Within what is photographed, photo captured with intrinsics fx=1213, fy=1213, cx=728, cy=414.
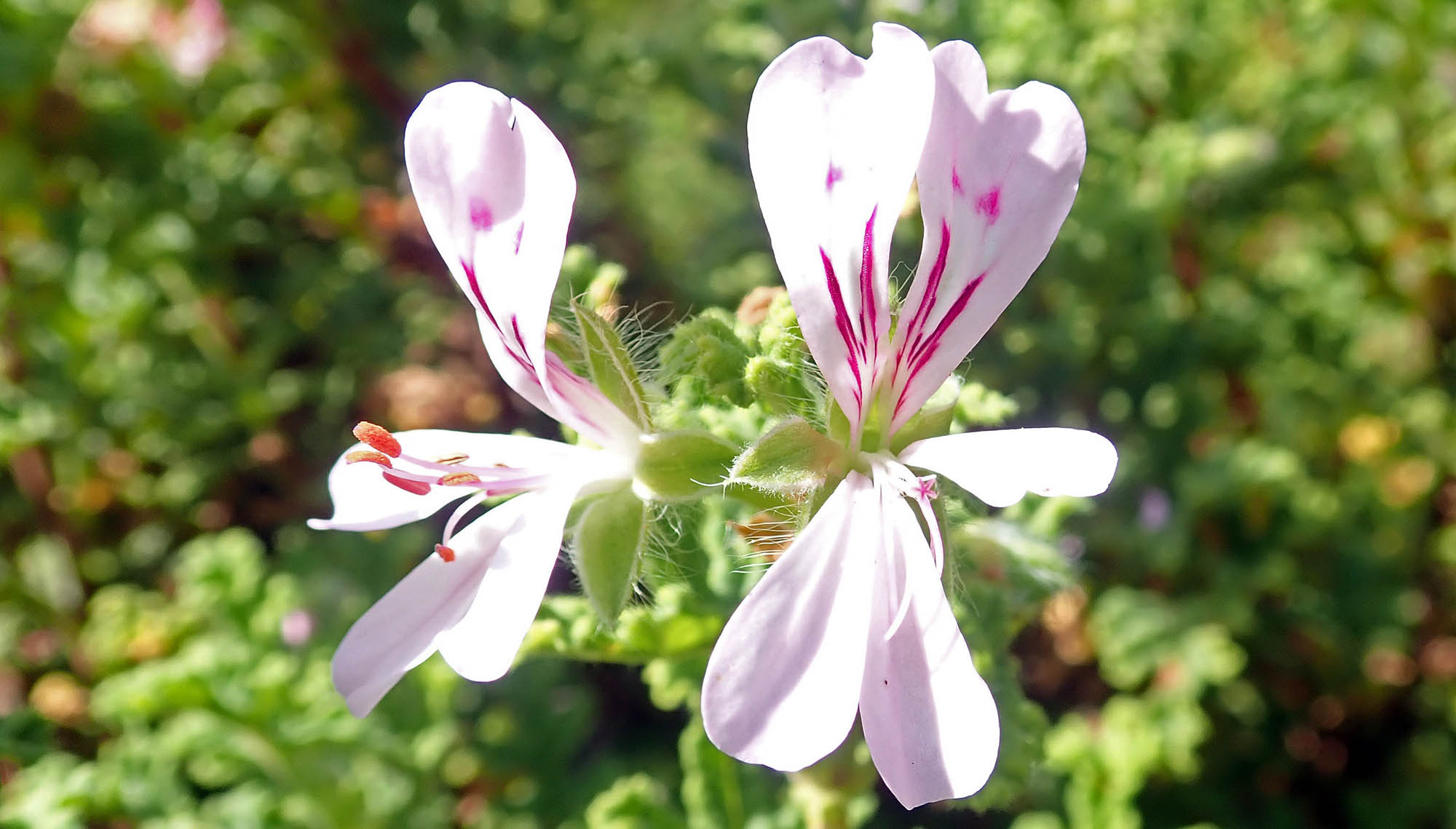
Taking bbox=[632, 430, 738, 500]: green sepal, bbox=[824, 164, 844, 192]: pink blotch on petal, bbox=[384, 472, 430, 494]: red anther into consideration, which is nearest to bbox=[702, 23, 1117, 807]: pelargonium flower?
bbox=[824, 164, 844, 192]: pink blotch on petal

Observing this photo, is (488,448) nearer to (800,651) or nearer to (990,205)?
(800,651)

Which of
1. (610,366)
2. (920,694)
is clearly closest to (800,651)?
(920,694)

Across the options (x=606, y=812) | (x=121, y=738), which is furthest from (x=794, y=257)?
(x=121, y=738)

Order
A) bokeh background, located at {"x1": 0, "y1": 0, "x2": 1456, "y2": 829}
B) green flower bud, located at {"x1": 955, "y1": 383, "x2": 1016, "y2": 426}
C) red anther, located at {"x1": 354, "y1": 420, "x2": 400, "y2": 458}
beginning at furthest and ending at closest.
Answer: bokeh background, located at {"x1": 0, "y1": 0, "x2": 1456, "y2": 829}
green flower bud, located at {"x1": 955, "y1": 383, "x2": 1016, "y2": 426}
red anther, located at {"x1": 354, "y1": 420, "x2": 400, "y2": 458}

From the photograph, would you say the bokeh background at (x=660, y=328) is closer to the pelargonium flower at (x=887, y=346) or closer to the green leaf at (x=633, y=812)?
the green leaf at (x=633, y=812)

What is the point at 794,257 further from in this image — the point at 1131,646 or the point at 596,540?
the point at 1131,646

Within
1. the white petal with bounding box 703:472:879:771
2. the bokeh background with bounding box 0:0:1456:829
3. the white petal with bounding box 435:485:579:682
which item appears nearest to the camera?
the white petal with bounding box 703:472:879:771

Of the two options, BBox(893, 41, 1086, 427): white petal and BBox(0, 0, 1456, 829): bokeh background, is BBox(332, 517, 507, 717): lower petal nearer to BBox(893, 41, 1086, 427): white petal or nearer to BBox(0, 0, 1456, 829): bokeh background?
BBox(893, 41, 1086, 427): white petal

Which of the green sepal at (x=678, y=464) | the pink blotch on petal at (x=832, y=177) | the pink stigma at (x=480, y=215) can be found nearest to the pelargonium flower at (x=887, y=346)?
the pink blotch on petal at (x=832, y=177)
